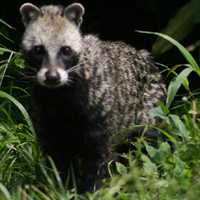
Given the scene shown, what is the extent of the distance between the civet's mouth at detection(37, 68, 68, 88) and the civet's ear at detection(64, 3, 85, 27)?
606 mm

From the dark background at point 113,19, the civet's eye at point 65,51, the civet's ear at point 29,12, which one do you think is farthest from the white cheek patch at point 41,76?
the dark background at point 113,19

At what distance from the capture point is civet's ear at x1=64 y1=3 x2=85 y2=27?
6605mm

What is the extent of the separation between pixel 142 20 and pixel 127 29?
0.66 ft

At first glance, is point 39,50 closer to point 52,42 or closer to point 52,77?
point 52,42

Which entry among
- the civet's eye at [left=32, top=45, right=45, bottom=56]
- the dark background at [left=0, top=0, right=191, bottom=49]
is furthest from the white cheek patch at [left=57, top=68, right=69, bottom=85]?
the dark background at [left=0, top=0, right=191, bottom=49]

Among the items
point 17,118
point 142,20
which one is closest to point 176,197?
point 17,118

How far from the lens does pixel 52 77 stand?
6.08m

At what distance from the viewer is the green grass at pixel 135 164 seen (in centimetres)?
549

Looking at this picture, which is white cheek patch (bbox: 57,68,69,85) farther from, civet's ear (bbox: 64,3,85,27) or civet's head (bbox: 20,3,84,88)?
civet's ear (bbox: 64,3,85,27)

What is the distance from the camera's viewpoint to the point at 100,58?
6.98 metres

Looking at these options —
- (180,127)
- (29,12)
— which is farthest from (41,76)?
(180,127)

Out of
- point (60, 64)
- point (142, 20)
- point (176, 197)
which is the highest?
point (142, 20)

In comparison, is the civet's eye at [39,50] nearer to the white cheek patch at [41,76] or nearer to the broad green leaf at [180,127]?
the white cheek patch at [41,76]

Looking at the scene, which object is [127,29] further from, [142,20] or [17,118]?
[17,118]
